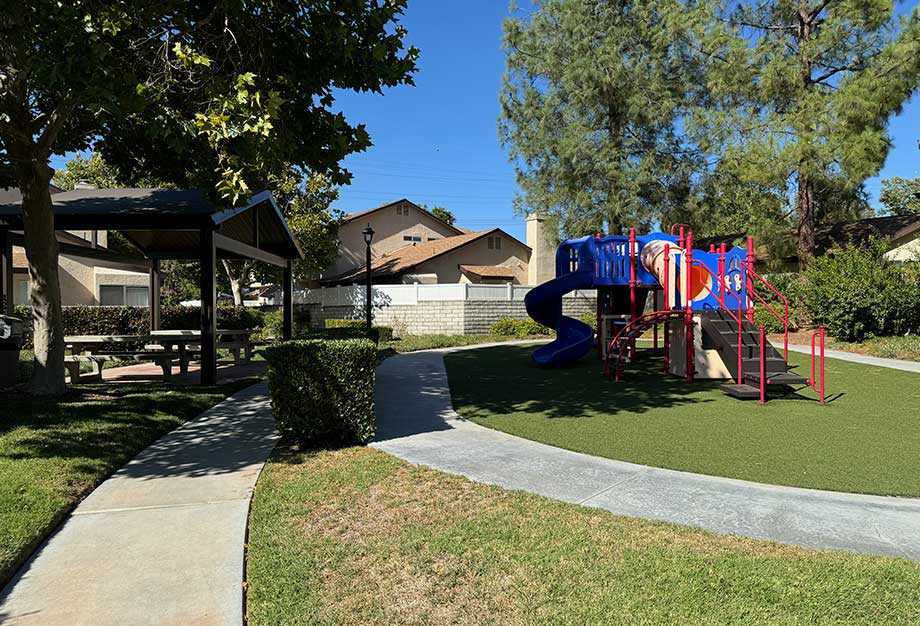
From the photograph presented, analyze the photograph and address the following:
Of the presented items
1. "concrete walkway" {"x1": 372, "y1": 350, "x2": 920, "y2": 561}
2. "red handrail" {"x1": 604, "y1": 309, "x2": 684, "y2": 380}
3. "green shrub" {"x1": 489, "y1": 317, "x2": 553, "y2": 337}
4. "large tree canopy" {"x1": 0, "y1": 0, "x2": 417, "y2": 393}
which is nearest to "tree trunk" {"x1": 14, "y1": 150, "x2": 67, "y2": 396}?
→ "large tree canopy" {"x1": 0, "y1": 0, "x2": 417, "y2": 393}

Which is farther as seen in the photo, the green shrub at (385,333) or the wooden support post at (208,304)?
the green shrub at (385,333)

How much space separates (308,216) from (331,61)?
19.1 meters

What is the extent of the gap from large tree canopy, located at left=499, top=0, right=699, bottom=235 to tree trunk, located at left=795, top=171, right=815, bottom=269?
18.4ft

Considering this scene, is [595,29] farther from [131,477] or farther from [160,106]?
[131,477]

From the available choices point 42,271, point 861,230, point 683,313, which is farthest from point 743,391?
point 861,230

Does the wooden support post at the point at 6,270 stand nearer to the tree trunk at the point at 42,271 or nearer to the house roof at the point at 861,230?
the tree trunk at the point at 42,271

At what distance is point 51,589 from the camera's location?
3.24 m

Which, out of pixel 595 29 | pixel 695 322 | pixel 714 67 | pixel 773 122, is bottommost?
pixel 695 322

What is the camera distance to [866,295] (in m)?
16.8

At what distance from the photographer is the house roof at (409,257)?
31.1m

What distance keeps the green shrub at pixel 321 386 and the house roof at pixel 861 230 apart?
20475 millimetres

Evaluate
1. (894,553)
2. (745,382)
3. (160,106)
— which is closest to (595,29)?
(745,382)

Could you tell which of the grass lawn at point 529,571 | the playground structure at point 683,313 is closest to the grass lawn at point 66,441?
the grass lawn at point 529,571

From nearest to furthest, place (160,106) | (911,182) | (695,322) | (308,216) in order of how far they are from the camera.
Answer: (160,106) < (695,322) < (308,216) < (911,182)
